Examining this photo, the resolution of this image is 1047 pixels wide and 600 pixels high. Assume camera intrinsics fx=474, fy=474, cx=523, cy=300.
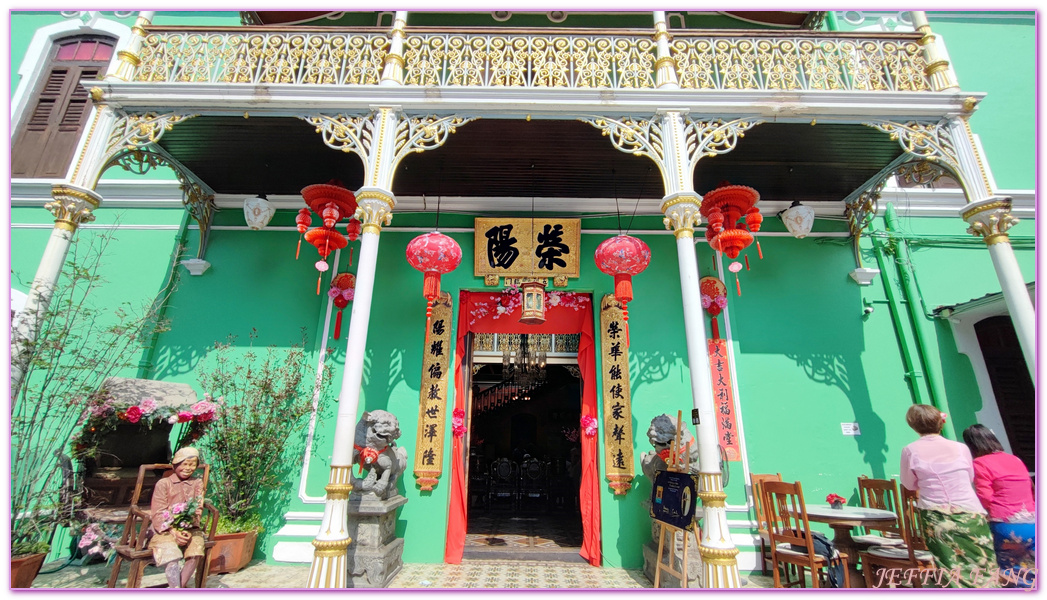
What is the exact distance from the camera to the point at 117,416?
Answer: 13.6 feet

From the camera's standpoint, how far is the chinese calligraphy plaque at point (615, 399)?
5004 millimetres

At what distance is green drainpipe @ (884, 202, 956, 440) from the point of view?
201 inches

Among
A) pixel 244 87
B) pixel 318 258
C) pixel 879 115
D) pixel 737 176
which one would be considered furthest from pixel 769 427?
pixel 244 87

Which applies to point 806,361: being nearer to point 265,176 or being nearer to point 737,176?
point 737,176

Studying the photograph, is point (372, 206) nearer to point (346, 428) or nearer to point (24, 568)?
point (346, 428)

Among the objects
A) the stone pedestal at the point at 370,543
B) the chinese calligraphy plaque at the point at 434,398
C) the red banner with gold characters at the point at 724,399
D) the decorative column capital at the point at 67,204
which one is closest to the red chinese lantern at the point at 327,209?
the chinese calligraphy plaque at the point at 434,398

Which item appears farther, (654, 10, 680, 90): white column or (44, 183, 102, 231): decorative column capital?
(654, 10, 680, 90): white column

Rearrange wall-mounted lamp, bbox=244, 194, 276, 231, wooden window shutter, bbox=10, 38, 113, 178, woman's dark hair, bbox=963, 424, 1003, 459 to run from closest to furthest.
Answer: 1. woman's dark hair, bbox=963, 424, 1003, 459
2. wall-mounted lamp, bbox=244, 194, 276, 231
3. wooden window shutter, bbox=10, 38, 113, 178

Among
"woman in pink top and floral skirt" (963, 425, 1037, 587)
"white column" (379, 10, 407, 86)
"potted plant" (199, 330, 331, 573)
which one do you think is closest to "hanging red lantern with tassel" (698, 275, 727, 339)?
"woman in pink top and floral skirt" (963, 425, 1037, 587)

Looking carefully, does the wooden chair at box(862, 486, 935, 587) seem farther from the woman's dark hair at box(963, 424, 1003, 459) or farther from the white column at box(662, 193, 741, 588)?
the white column at box(662, 193, 741, 588)

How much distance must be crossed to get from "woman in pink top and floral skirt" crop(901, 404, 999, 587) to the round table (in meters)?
0.66

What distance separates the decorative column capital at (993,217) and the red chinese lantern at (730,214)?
1.65m

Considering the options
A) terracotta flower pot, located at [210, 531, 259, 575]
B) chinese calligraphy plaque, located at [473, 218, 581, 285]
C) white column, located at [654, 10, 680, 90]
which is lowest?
terracotta flower pot, located at [210, 531, 259, 575]

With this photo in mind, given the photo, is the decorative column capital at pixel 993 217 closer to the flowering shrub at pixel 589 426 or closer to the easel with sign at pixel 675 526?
the easel with sign at pixel 675 526
